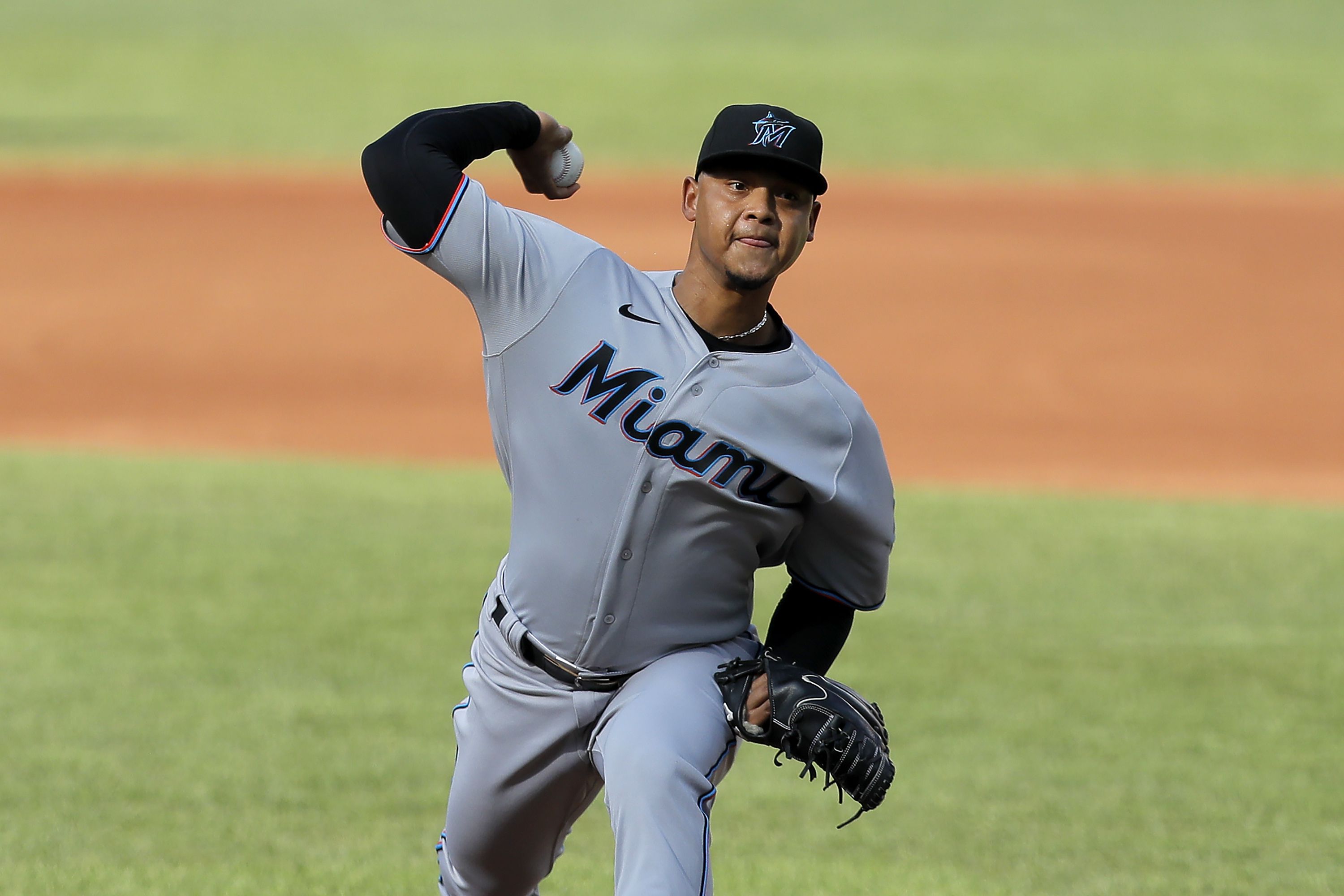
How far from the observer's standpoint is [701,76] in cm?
2369

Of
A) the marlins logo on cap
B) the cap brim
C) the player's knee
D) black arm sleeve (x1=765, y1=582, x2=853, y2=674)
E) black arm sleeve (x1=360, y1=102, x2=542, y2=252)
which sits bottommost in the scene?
the player's knee

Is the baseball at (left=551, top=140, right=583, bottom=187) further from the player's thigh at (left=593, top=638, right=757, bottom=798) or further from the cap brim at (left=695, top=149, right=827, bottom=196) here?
the player's thigh at (left=593, top=638, right=757, bottom=798)

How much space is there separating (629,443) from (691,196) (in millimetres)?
596

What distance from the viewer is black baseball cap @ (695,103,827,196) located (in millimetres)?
3348

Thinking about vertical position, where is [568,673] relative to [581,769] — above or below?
above

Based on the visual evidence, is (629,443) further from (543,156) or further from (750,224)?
(543,156)

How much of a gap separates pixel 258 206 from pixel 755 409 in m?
14.7

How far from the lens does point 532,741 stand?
11.6ft

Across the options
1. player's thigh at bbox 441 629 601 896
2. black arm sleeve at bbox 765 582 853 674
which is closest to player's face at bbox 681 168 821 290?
black arm sleeve at bbox 765 582 853 674

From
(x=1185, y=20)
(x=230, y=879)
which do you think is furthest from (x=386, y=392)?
(x=1185, y=20)

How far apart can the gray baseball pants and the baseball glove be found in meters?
0.05

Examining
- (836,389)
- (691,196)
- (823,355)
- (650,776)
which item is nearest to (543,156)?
(691,196)

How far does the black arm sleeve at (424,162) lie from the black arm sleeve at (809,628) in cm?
113

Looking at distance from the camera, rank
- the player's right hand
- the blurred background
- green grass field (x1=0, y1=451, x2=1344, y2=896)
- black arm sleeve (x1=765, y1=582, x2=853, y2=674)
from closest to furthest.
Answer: black arm sleeve (x1=765, y1=582, x2=853, y2=674)
the player's right hand
green grass field (x1=0, y1=451, x2=1344, y2=896)
the blurred background
